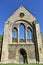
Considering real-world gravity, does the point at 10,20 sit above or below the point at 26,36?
above

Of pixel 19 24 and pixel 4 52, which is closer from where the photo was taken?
pixel 4 52

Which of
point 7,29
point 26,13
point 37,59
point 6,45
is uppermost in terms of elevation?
point 26,13

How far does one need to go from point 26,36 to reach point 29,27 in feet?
5.01

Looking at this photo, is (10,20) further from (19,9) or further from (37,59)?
(37,59)

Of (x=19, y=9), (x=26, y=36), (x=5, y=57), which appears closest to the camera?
(x=5, y=57)

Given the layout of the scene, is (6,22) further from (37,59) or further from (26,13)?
(37,59)

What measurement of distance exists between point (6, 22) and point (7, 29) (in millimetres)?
1165

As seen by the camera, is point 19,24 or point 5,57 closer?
point 5,57

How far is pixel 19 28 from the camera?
24203 mm

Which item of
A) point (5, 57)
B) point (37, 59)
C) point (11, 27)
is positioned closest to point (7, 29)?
point (11, 27)

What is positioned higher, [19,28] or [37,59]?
[19,28]

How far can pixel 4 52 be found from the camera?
72.7ft

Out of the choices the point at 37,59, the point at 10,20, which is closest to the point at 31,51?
the point at 37,59

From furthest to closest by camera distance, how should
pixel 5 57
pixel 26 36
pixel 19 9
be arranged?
pixel 19 9, pixel 26 36, pixel 5 57
